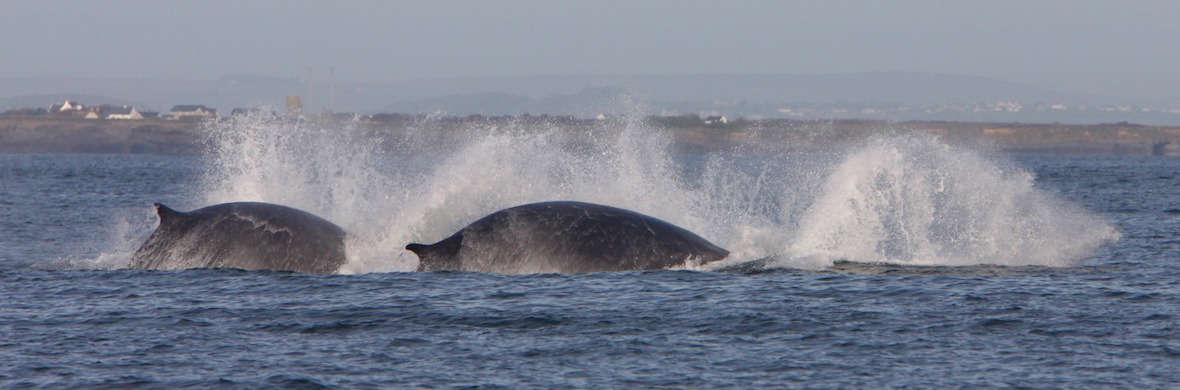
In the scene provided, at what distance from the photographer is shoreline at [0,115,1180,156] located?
15412 cm

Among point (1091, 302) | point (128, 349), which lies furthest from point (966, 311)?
point (128, 349)

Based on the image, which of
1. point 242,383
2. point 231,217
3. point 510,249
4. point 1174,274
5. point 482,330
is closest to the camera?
point 242,383

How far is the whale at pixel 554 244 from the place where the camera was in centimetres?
1827

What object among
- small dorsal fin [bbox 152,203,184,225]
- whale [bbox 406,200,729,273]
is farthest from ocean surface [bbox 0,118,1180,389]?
small dorsal fin [bbox 152,203,184,225]

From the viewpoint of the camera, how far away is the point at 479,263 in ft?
60.4

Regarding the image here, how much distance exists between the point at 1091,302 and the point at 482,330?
7541 mm

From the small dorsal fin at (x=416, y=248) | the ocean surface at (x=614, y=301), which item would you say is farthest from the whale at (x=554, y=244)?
the ocean surface at (x=614, y=301)

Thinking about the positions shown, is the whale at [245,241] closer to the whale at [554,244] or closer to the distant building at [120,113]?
the whale at [554,244]

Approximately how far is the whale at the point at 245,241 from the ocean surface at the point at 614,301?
1.12 feet

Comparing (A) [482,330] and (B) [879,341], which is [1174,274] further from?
(A) [482,330]

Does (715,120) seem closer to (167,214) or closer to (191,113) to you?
(191,113)

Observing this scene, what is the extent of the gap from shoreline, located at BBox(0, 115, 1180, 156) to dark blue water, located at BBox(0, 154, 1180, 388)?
126 m

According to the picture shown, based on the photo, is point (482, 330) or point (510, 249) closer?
point (482, 330)

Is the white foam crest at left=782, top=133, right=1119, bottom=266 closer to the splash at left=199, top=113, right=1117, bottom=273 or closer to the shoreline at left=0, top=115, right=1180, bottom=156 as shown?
the splash at left=199, top=113, right=1117, bottom=273
